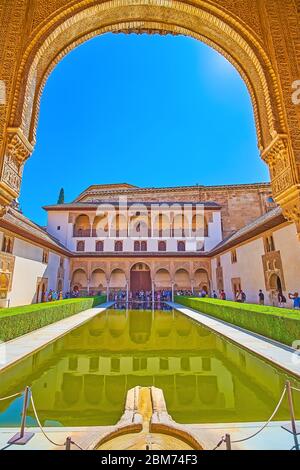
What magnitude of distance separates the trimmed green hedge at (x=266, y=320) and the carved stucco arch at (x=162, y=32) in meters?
2.74

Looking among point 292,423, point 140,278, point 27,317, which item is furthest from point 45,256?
point 292,423

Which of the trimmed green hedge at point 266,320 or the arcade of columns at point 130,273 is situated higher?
the arcade of columns at point 130,273

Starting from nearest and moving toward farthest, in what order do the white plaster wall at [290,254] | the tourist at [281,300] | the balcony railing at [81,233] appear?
the white plaster wall at [290,254] < the tourist at [281,300] < the balcony railing at [81,233]

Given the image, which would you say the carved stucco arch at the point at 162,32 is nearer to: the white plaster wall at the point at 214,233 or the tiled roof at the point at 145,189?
the white plaster wall at the point at 214,233

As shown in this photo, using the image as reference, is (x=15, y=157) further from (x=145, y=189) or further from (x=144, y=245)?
(x=145, y=189)

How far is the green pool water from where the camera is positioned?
10.8ft

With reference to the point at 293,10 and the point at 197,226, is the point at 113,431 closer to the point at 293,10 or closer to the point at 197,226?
the point at 293,10

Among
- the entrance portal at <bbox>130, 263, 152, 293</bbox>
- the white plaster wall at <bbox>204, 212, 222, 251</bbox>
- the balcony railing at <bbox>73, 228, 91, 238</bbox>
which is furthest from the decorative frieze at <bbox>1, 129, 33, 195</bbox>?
the white plaster wall at <bbox>204, 212, 222, 251</bbox>

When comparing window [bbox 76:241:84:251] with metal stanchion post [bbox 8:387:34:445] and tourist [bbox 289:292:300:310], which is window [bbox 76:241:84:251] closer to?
tourist [bbox 289:292:300:310]

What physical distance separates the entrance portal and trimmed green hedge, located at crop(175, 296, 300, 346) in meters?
14.0

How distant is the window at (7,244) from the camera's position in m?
12.1

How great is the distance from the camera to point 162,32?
7.60m

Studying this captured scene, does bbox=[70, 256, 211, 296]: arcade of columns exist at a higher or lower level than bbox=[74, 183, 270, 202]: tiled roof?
lower

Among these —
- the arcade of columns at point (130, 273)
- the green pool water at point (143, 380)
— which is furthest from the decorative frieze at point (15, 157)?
the arcade of columns at point (130, 273)
